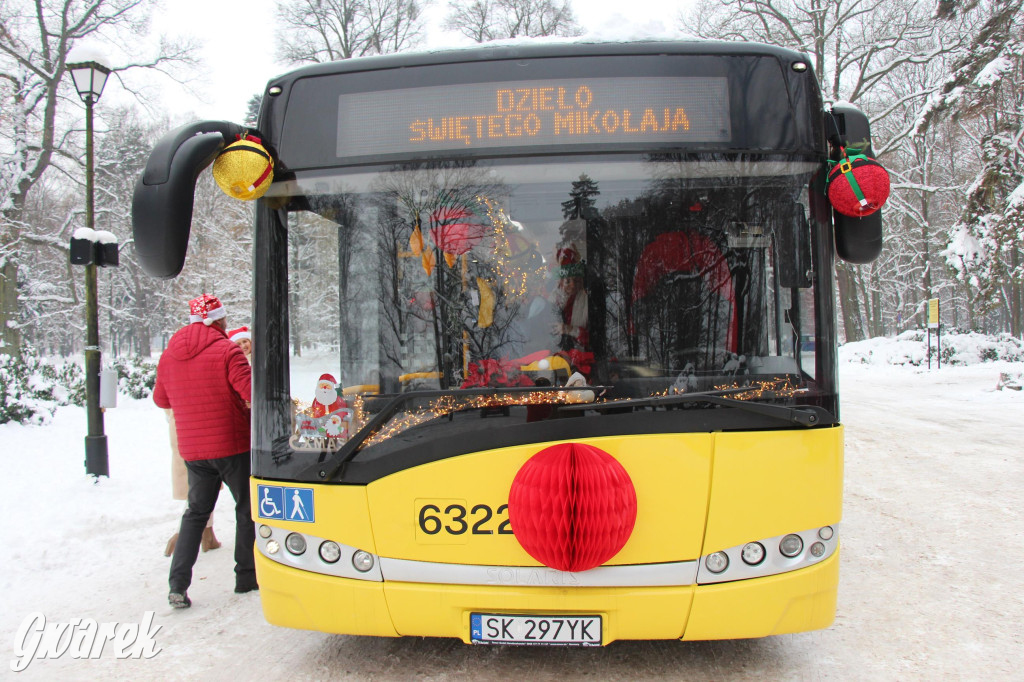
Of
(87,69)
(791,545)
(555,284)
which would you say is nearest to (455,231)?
(555,284)

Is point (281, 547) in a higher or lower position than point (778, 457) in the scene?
lower

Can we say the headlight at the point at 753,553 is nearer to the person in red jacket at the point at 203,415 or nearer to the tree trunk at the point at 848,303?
the person in red jacket at the point at 203,415

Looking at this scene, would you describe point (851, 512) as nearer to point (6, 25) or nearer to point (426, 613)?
point (426, 613)

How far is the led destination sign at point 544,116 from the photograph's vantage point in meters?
3.31

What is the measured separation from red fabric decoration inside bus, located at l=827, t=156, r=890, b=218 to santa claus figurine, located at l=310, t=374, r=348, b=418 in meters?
2.34

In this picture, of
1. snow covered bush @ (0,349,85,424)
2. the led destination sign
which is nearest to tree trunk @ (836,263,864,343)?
snow covered bush @ (0,349,85,424)

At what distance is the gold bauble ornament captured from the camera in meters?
3.29

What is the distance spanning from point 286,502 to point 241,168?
1478 mm

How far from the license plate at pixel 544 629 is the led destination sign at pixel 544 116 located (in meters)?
2.02

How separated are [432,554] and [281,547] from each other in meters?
0.74

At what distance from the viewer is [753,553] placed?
3199 millimetres

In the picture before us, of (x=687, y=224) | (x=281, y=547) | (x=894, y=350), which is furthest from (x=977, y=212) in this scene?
(x=281, y=547)

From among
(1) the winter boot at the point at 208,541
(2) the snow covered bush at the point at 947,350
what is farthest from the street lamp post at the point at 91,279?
(2) the snow covered bush at the point at 947,350

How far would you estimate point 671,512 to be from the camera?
3139 mm
